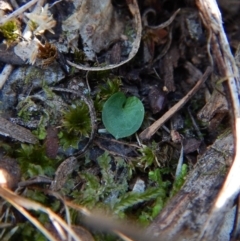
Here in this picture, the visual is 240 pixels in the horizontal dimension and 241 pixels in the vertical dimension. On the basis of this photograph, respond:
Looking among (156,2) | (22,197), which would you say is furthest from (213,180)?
(156,2)

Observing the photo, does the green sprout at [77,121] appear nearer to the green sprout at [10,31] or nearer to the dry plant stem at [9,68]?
the dry plant stem at [9,68]

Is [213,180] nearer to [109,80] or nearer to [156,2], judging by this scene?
[109,80]

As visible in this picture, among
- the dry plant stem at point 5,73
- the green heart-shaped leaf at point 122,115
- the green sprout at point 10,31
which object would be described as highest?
the green sprout at point 10,31

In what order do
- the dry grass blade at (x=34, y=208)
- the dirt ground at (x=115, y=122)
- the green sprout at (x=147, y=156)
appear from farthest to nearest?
the green sprout at (x=147, y=156) < the dirt ground at (x=115, y=122) < the dry grass blade at (x=34, y=208)

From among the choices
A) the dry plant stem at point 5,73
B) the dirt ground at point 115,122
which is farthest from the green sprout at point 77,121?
the dry plant stem at point 5,73

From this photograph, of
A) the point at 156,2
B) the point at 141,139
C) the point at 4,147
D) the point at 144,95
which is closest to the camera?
the point at 4,147

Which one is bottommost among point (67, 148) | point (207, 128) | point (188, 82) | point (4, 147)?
point (207, 128)

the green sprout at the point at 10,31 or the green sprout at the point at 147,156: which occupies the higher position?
the green sprout at the point at 10,31
